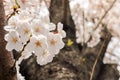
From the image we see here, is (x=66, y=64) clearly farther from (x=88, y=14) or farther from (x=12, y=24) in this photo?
(x=88, y=14)

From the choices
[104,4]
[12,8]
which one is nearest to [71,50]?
[12,8]

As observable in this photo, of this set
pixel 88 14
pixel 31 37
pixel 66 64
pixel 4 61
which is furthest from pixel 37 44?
pixel 88 14

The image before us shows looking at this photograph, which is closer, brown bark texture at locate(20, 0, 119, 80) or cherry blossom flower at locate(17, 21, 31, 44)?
cherry blossom flower at locate(17, 21, 31, 44)

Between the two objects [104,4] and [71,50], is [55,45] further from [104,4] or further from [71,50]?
[104,4]

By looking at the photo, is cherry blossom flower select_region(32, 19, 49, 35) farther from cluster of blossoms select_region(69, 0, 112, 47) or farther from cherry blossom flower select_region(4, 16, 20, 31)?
cluster of blossoms select_region(69, 0, 112, 47)

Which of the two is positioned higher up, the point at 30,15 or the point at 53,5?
the point at 30,15

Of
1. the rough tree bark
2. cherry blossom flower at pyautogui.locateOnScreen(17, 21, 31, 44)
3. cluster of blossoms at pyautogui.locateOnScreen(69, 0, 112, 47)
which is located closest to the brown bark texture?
cluster of blossoms at pyautogui.locateOnScreen(69, 0, 112, 47)
